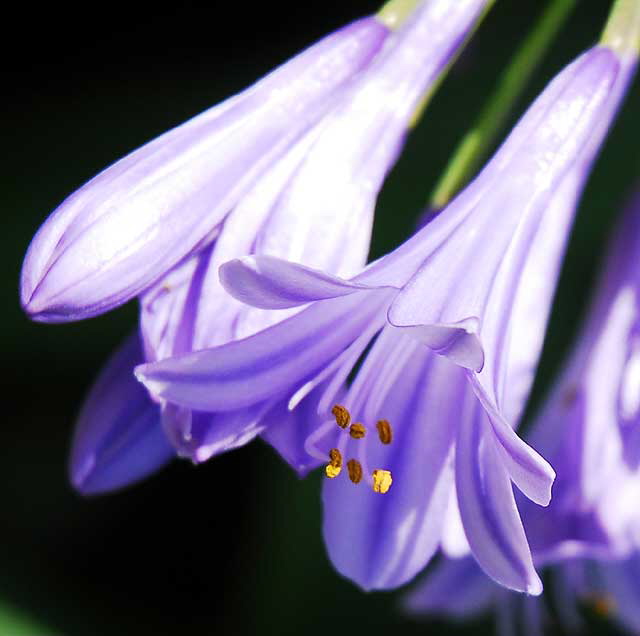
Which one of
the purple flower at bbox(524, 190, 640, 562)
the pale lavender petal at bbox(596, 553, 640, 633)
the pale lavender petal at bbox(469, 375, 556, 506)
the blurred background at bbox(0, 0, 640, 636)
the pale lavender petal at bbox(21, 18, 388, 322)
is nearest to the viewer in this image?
the pale lavender petal at bbox(469, 375, 556, 506)

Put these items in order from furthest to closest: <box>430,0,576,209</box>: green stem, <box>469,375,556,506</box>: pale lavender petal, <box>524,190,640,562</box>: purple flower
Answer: <box>524,190,640,562</box>: purple flower < <box>430,0,576,209</box>: green stem < <box>469,375,556,506</box>: pale lavender petal

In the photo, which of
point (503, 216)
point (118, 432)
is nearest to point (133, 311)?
point (118, 432)

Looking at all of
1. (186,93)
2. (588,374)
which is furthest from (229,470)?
(588,374)

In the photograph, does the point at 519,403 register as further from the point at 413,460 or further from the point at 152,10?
the point at 152,10

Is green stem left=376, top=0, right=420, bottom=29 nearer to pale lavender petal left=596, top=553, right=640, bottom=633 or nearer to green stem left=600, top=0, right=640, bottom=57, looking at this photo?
green stem left=600, top=0, right=640, bottom=57

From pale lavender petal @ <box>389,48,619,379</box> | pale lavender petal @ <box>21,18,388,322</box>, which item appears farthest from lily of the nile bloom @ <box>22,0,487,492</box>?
pale lavender petal @ <box>389,48,619,379</box>

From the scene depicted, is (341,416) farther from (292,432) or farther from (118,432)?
(118,432)
